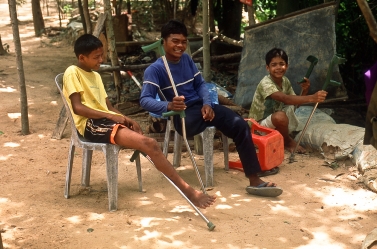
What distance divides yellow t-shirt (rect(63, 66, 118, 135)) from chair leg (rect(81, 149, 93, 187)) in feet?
1.27

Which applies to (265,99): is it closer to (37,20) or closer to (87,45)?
(87,45)

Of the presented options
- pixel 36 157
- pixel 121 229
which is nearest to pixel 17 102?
pixel 36 157

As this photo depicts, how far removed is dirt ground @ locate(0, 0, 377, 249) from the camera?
3.73 meters

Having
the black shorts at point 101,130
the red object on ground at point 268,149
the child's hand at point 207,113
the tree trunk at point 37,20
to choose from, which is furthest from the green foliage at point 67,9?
the black shorts at point 101,130

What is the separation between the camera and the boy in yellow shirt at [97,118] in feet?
13.6

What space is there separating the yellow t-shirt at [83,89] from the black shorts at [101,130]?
7 cm

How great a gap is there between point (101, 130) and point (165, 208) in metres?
0.81

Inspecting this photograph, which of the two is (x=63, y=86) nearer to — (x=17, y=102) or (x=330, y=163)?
(x=330, y=163)

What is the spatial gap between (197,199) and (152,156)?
48 cm

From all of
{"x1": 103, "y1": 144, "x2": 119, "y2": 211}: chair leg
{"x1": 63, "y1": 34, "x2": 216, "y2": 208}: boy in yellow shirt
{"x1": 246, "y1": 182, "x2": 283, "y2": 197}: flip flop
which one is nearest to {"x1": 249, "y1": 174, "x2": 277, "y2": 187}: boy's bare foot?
{"x1": 246, "y1": 182, "x2": 283, "y2": 197}: flip flop

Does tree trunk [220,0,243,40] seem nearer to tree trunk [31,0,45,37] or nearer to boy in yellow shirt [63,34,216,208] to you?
tree trunk [31,0,45,37]

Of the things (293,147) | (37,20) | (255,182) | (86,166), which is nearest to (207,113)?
(255,182)

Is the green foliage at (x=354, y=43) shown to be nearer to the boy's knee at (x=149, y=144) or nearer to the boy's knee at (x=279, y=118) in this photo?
the boy's knee at (x=279, y=118)

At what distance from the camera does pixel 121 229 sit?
152 inches
